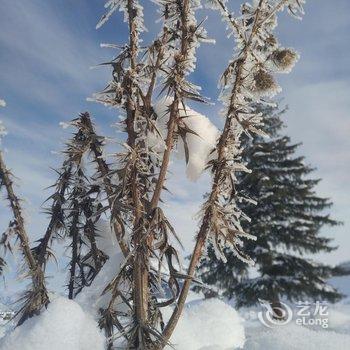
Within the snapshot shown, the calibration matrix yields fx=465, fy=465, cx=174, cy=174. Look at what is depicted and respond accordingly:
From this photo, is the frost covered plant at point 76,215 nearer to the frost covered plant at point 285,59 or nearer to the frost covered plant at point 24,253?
the frost covered plant at point 24,253

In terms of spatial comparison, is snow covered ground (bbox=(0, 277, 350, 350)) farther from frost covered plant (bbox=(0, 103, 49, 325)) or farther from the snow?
the snow

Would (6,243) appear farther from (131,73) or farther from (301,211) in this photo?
(301,211)

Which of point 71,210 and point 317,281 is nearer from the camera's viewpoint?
point 71,210

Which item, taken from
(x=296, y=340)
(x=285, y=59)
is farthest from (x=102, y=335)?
(x=285, y=59)

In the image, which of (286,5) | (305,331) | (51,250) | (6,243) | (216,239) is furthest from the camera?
(305,331)

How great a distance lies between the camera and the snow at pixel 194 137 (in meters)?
2.82

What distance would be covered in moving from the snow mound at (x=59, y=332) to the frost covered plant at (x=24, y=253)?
31cm

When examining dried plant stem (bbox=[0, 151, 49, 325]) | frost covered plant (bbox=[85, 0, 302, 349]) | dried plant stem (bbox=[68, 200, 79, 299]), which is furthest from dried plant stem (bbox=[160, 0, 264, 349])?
dried plant stem (bbox=[68, 200, 79, 299])

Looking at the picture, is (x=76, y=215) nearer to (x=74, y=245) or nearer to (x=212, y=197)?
(x=74, y=245)

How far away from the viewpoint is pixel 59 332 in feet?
9.89

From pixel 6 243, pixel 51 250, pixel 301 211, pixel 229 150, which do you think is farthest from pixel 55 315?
pixel 301 211

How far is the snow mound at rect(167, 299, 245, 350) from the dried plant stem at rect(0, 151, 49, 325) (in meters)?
1.17

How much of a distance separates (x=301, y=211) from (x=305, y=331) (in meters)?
16.9

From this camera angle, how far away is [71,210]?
4215mm
